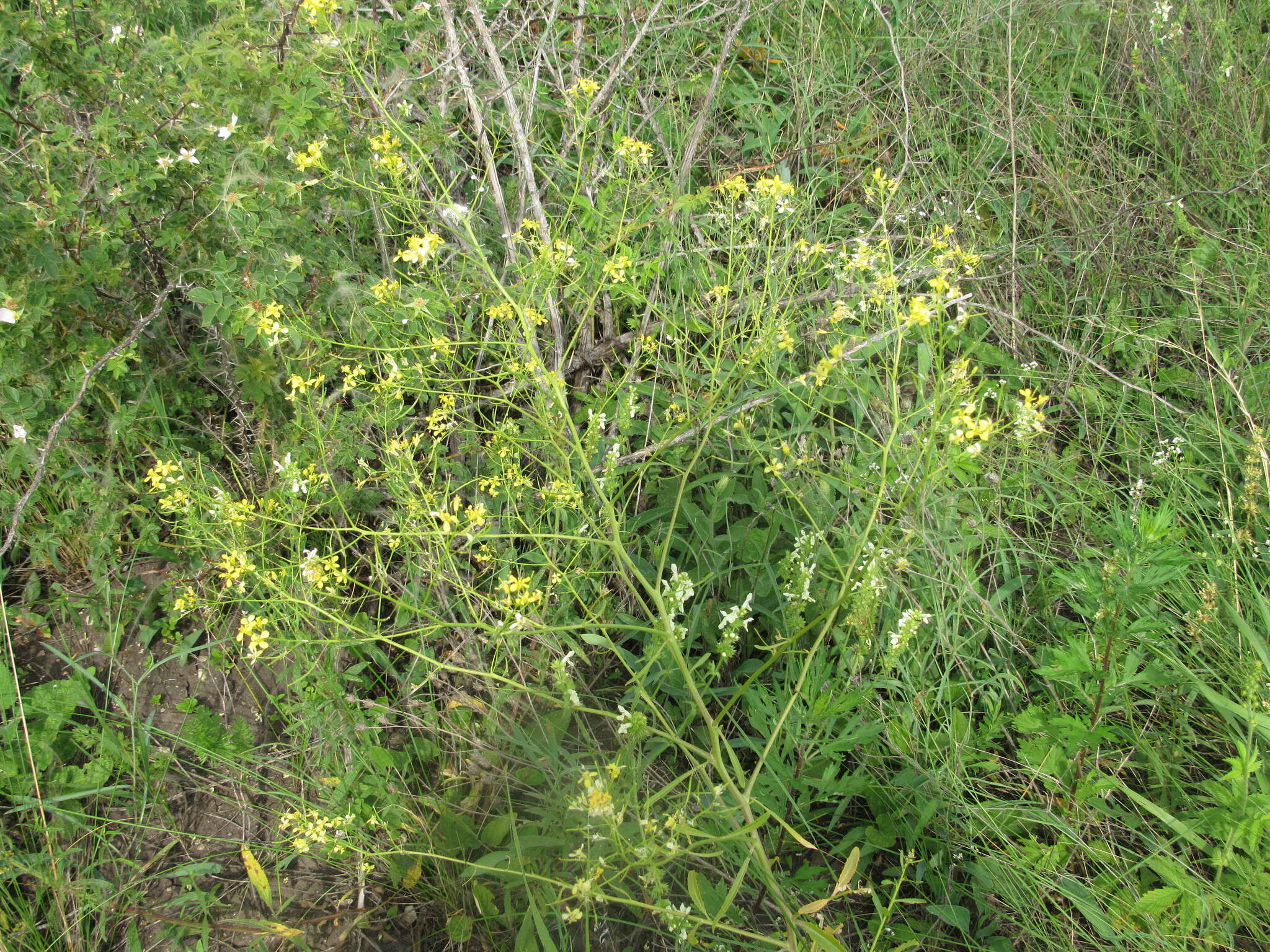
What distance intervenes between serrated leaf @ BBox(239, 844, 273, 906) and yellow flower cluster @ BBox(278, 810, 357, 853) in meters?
0.09

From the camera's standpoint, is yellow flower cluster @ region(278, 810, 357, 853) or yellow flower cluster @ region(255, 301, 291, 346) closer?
yellow flower cluster @ region(278, 810, 357, 853)

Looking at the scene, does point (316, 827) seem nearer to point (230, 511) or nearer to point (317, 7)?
point (230, 511)

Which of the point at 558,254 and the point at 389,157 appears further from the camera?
the point at 558,254

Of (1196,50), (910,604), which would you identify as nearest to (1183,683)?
(910,604)

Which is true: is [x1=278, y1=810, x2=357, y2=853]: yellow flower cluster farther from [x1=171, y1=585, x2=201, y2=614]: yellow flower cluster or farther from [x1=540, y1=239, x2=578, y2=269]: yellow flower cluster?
[x1=540, y1=239, x2=578, y2=269]: yellow flower cluster

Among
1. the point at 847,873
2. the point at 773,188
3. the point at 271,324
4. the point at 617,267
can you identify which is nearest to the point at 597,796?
the point at 847,873

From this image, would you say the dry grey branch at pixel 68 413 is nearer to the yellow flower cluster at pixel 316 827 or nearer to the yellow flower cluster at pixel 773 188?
the yellow flower cluster at pixel 316 827

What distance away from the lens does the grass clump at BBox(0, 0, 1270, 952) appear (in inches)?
62.5

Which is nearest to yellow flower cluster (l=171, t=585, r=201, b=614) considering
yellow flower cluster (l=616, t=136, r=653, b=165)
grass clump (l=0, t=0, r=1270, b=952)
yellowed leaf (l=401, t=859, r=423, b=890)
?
grass clump (l=0, t=0, r=1270, b=952)

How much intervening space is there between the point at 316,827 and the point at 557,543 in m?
0.78

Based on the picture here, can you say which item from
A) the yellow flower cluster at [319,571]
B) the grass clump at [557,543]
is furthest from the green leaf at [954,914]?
the yellow flower cluster at [319,571]

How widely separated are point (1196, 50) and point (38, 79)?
11.7 ft

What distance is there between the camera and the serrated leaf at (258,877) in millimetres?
1735

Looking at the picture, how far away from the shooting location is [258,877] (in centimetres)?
173
